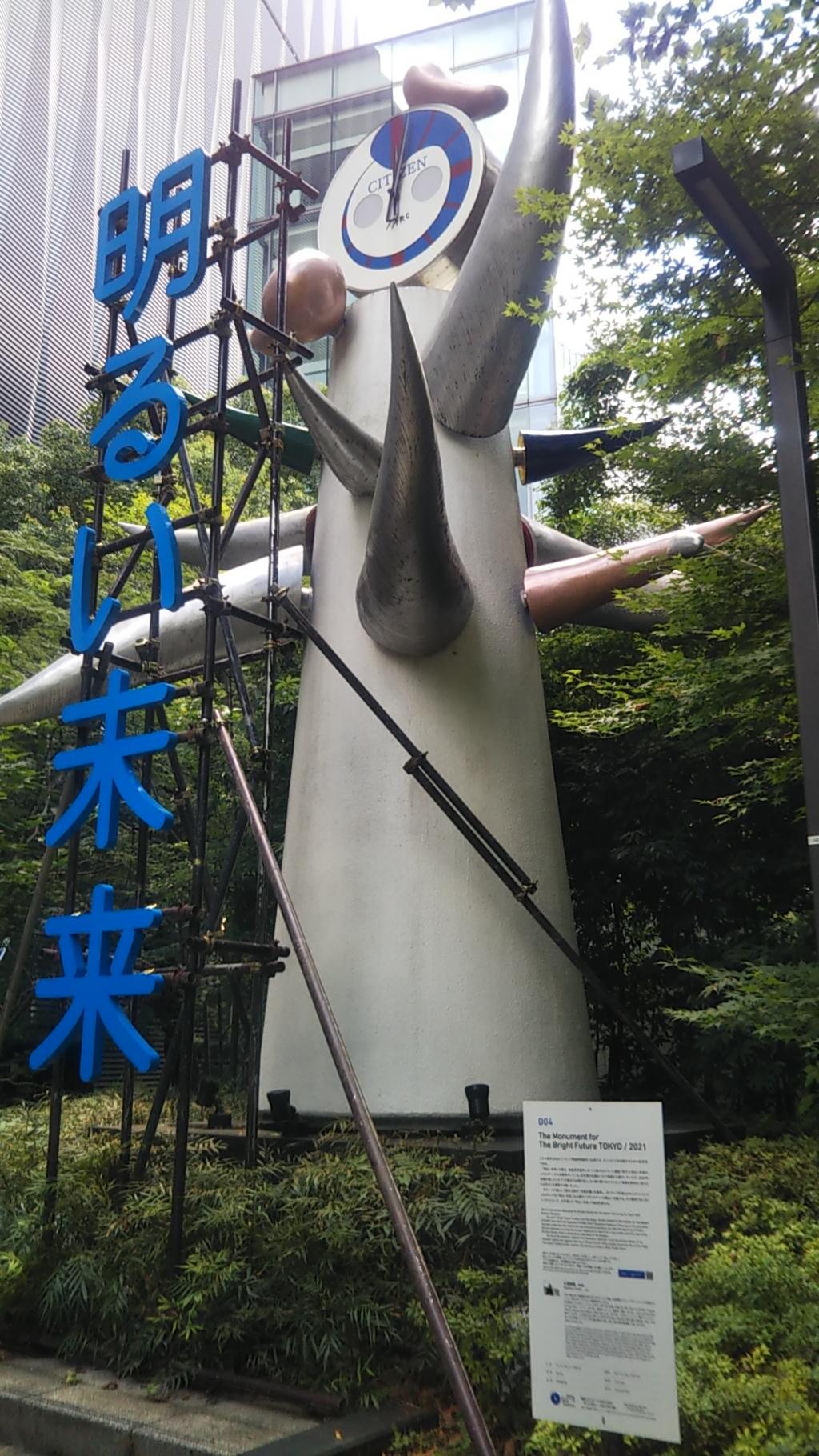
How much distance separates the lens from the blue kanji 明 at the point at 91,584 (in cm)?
689

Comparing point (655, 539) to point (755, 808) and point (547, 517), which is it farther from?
point (547, 517)

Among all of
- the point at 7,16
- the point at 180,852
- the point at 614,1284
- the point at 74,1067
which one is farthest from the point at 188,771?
the point at 7,16

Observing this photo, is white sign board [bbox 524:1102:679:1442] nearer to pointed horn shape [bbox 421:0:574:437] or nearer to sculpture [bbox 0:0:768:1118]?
sculpture [bbox 0:0:768:1118]

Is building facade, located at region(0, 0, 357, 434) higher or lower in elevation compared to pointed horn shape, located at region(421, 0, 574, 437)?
higher

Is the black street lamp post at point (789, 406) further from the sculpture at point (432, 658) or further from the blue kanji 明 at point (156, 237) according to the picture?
the blue kanji 明 at point (156, 237)

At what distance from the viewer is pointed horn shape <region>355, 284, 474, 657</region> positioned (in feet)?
21.9

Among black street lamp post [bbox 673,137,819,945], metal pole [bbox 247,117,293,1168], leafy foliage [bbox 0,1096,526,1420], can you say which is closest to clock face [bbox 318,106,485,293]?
metal pole [bbox 247,117,293,1168]

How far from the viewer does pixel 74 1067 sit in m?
14.4

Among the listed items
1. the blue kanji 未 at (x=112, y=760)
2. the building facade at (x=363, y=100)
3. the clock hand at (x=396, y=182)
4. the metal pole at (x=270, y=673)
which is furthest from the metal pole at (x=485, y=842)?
the building facade at (x=363, y=100)

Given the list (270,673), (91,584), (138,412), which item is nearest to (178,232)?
(138,412)

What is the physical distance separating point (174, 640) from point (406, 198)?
3908 mm

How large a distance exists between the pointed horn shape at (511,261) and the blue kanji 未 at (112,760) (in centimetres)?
252

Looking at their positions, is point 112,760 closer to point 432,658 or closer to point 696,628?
point 432,658

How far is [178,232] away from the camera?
25.1 ft
